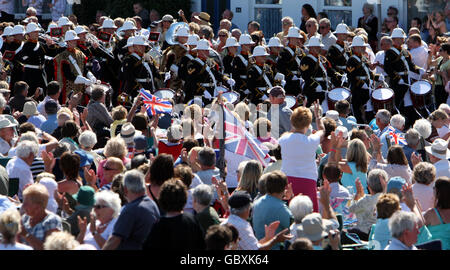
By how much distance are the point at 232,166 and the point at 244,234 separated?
2667 millimetres

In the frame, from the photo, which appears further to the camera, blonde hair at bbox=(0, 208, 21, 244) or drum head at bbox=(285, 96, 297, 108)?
drum head at bbox=(285, 96, 297, 108)

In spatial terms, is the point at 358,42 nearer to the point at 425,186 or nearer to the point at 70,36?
the point at 70,36

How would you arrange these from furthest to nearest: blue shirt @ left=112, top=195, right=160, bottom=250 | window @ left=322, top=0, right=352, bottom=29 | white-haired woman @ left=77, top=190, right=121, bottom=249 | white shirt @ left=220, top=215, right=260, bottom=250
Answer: window @ left=322, top=0, right=352, bottom=29 < white shirt @ left=220, top=215, right=260, bottom=250 < white-haired woman @ left=77, top=190, right=121, bottom=249 < blue shirt @ left=112, top=195, right=160, bottom=250

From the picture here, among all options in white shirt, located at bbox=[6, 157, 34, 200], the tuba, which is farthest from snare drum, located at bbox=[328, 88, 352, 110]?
white shirt, located at bbox=[6, 157, 34, 200]

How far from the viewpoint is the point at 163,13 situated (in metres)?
21.7

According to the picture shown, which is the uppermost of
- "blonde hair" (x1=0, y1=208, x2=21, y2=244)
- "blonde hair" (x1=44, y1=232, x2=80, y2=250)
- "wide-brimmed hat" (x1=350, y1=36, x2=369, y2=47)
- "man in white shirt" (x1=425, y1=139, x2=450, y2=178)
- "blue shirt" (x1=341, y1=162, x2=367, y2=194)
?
"wide-brimmed hat" (x1=350, y1=36, x2=369, y2=47)

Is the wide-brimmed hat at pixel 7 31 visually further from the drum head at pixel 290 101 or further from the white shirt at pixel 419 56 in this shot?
the white shirt at pixel 419 56

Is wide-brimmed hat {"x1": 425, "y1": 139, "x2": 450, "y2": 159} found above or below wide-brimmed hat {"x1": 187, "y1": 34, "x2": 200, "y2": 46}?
below

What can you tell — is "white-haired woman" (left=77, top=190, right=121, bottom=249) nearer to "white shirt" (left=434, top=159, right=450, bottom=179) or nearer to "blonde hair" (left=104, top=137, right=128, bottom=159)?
"blonde hair" (left=104, top=137, right=128, bottom=159)

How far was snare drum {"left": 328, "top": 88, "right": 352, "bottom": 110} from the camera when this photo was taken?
53.7 feet

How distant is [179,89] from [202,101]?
1101 millimetres

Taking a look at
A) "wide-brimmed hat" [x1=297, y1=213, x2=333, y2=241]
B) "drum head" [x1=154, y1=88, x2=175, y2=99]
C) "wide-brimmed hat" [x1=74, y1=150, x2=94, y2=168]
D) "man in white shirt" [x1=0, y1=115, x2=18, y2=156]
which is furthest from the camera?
"drum head" [x1=154, y1=88, x2=175, y2=99]
